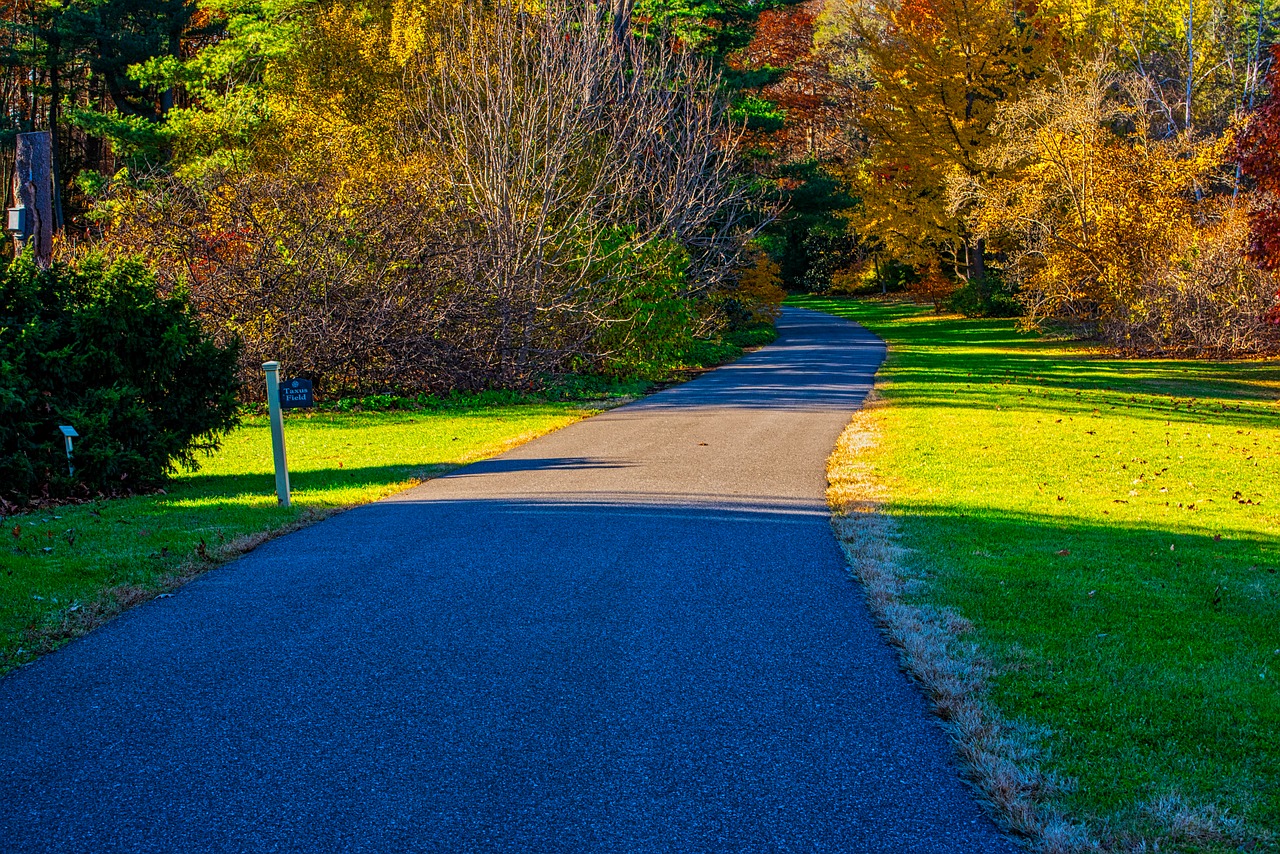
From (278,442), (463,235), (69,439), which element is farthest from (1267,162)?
(69,439)

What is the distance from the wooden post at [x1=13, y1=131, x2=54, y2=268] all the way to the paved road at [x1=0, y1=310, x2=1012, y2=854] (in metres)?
11.4

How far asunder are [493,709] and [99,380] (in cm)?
850

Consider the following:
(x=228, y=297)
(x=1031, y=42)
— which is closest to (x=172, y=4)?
(x=228, y=297)

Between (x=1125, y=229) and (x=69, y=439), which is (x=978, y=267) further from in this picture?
(x=69, y=439)

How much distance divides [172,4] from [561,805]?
42.9 m

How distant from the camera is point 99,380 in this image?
38.2ft

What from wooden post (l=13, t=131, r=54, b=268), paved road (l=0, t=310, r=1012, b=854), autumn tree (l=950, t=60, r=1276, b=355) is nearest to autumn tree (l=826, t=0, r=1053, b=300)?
autumn tree (l=950, t=60, r=1276, b=355)

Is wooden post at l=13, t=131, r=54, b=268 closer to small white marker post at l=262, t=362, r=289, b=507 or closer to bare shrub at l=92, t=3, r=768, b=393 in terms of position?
bare shrub at l=92, t=3, r=768, b=393

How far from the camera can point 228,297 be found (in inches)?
776

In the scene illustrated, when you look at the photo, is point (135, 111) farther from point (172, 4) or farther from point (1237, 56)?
point (1237, 56)

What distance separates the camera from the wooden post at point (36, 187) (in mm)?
17281

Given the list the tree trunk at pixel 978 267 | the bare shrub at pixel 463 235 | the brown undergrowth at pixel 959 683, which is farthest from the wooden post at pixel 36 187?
the tree trunk at pixel 978 267

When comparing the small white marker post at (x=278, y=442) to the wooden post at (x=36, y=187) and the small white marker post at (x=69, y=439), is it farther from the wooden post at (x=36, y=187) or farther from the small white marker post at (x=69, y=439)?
the wooden post at (x=36, y=187)

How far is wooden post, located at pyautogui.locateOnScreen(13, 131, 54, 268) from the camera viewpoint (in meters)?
17.3
